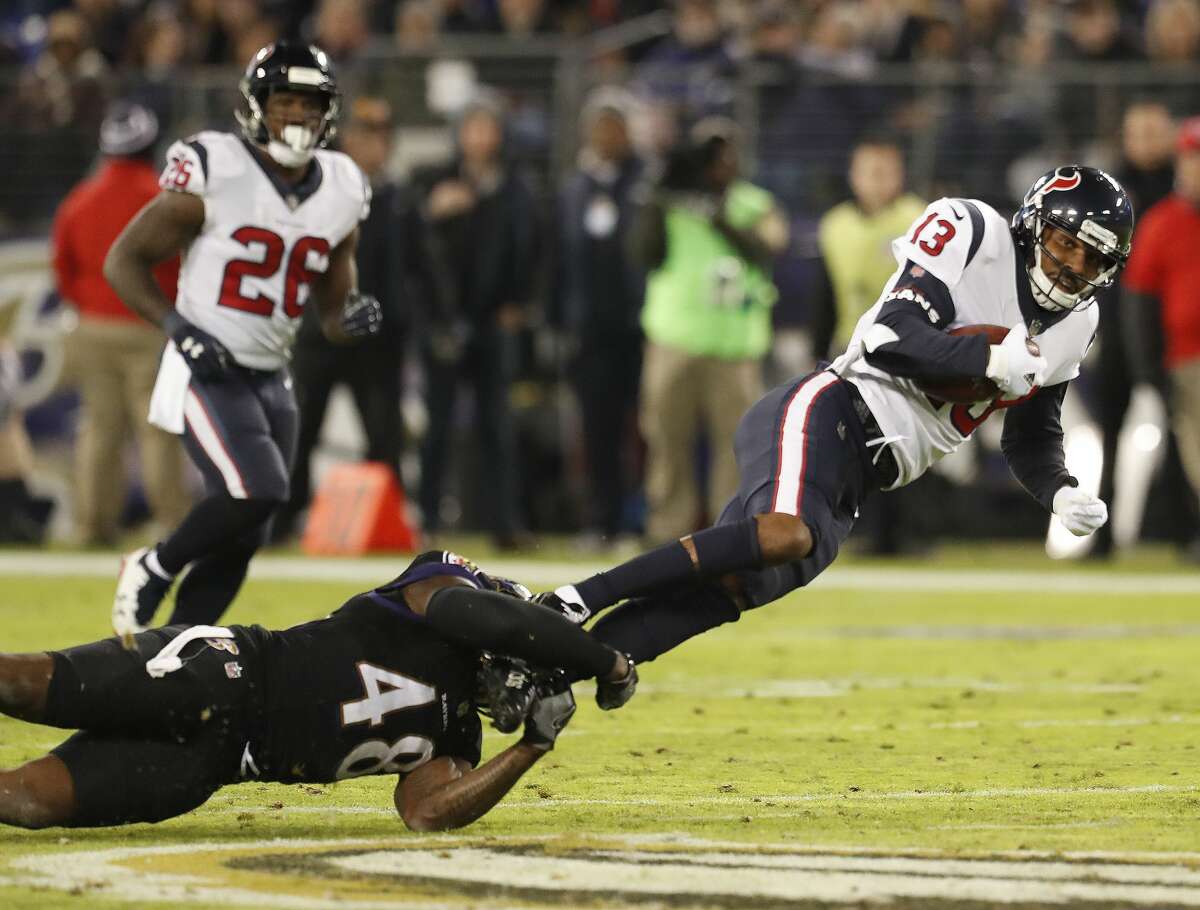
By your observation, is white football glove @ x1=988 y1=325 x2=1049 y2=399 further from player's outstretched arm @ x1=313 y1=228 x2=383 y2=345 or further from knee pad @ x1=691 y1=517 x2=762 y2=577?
player's outstretched arm @ x1=313 y1=228 x2=383 y2=345

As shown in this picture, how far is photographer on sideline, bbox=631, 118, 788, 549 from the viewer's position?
10.5m

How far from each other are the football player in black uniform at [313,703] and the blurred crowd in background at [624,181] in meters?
6.21

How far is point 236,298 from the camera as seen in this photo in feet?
20.4

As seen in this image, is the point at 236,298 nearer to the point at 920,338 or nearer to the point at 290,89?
the point at 290,89

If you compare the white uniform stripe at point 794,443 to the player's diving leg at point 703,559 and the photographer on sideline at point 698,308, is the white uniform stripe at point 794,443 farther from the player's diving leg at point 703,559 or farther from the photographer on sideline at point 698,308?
the photographer on sideline at point 698,308

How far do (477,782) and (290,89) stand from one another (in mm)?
2662

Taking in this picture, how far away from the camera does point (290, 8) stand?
1441 cm

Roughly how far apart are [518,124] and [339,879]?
9.22 meters

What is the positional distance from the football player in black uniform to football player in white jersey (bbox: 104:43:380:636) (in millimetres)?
1750

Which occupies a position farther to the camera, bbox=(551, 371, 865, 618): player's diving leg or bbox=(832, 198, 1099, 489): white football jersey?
bbox=(832, 198, 1099, 489): white football jersey

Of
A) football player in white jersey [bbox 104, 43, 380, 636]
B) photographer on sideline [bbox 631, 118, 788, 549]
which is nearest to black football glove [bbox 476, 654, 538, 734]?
football player in white jersey [bbox 104, 43, 380, 636]

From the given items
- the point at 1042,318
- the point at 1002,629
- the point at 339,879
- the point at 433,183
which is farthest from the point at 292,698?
the point at 433,183

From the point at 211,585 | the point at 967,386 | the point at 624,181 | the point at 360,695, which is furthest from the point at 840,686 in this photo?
the point at 624,181

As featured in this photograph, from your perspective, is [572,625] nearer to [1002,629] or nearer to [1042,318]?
[1042,318]
